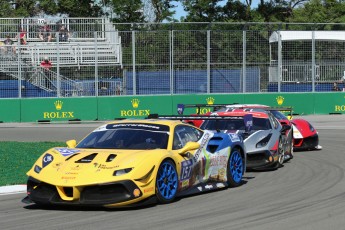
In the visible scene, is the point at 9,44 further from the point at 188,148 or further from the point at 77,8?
the point at 188,148

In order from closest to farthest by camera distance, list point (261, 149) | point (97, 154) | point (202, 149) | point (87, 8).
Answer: point (97, 154)
point (202, 149)
point (261, 149)
point (87, 8)

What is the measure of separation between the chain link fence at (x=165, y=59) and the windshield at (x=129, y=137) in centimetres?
2063

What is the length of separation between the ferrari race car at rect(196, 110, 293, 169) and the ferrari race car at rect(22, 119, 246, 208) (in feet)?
6.70

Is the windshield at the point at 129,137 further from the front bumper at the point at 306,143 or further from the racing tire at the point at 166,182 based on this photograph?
the front bumper at the point at 306,143

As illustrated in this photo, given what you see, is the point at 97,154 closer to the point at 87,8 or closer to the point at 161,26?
the point at 161,26

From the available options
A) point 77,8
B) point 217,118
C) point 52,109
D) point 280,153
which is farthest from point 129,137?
point 77,8

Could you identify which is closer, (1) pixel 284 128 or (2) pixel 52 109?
(1) pixel 284 128

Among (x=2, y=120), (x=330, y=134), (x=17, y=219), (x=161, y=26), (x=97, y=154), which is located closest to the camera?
(x=17, y=219)

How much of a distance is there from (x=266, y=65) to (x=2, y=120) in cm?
1184

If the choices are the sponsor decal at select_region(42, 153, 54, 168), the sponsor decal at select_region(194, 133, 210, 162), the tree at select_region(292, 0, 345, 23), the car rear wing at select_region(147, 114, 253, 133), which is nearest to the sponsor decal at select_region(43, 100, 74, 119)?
the car rear wing at select_region(147, 114, 253, 133)

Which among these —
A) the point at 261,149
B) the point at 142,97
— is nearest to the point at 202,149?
the point at 261,149

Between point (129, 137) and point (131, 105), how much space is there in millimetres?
21129

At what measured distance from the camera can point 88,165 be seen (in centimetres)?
959

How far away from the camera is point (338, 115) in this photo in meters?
33.7
